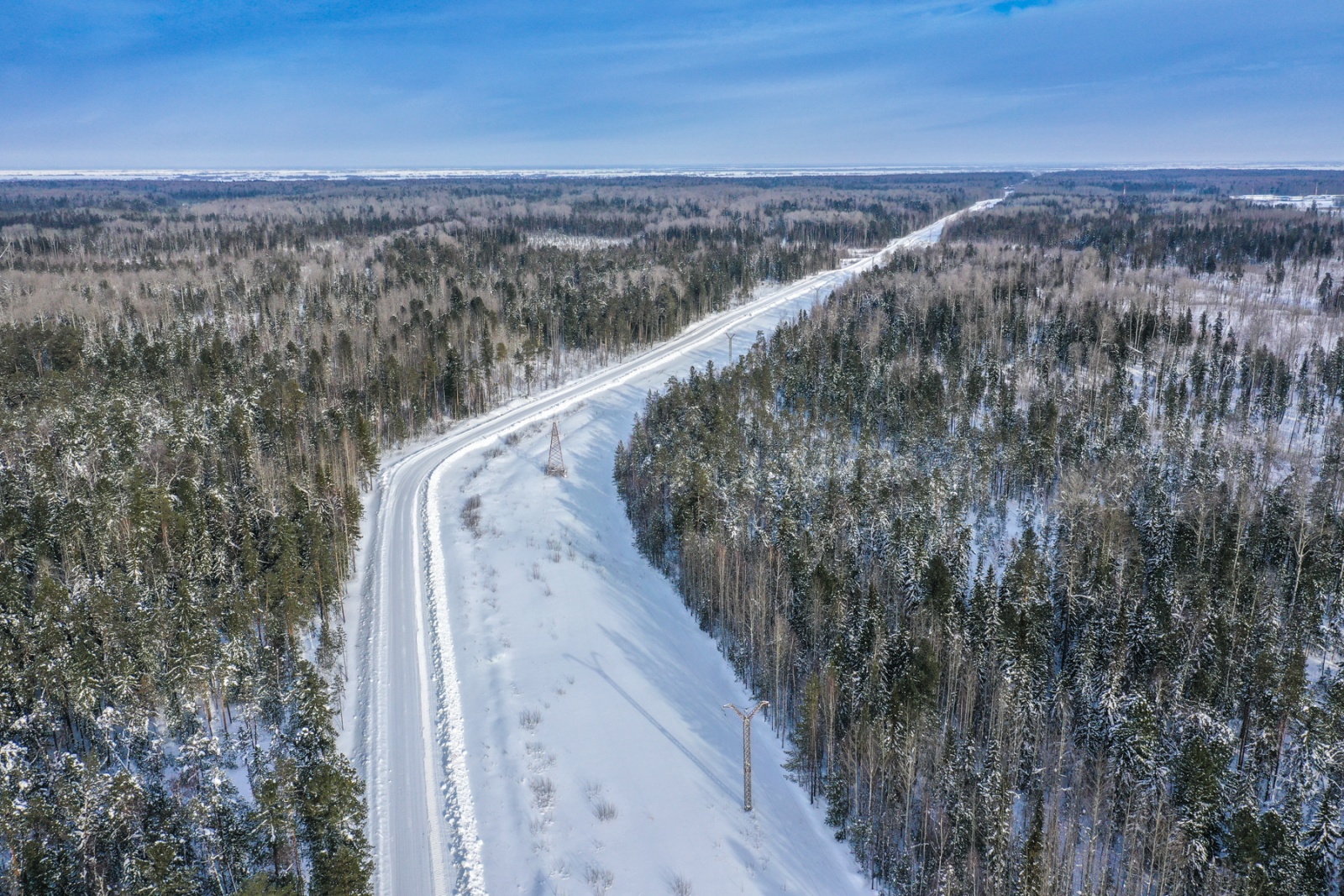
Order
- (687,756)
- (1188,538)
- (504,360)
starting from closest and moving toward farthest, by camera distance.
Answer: (687,756)
(1188,538)
(504,360)

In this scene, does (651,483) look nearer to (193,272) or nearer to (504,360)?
(504,360)

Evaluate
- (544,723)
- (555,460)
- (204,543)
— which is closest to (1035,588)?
(544,723)

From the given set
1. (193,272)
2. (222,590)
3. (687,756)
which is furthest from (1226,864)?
(193,272)

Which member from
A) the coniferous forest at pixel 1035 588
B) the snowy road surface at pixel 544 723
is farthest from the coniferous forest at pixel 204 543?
the coniferous forest at pixel 1035 588

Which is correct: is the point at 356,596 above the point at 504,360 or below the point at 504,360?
below

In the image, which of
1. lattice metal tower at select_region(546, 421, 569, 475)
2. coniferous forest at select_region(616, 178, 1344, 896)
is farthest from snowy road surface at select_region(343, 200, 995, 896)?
lattice metal tower at select_region(546, 421, 569, 475)

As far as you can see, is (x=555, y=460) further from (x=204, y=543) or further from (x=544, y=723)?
(x=544, y=723)
